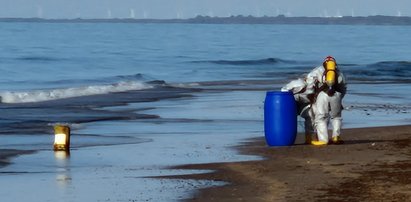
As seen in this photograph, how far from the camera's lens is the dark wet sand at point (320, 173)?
13.9 meters

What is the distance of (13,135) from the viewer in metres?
22.6

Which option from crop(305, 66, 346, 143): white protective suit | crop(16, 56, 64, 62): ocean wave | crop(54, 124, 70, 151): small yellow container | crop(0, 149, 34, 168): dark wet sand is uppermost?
crop(16, 56, 64, 62): ocean wave

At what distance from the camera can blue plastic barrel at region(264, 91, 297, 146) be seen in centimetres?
1928

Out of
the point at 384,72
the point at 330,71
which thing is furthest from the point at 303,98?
the point at 384,72

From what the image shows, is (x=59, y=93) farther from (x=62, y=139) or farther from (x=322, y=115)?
(x=322, y=115)

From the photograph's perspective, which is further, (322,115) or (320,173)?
(322,115)

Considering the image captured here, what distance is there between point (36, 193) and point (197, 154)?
4572 mm

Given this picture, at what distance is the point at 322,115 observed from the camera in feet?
62.8

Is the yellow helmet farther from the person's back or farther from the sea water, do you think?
the sea water

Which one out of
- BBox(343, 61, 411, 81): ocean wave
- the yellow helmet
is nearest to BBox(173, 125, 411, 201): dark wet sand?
the yellow helmet

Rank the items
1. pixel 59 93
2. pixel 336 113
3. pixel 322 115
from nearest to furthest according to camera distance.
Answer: pixel 322 115, pixel 336 113, pixel 59 93

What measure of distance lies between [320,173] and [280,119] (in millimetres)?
3797

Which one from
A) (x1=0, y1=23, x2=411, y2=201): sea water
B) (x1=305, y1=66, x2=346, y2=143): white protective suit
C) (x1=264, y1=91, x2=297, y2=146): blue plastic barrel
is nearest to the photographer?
(x1=0, y1=23, x2=411, y2=201): sea water

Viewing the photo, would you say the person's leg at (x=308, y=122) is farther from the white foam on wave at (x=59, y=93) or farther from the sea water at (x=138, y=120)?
the white foam on wave at (x=59, y=93)
